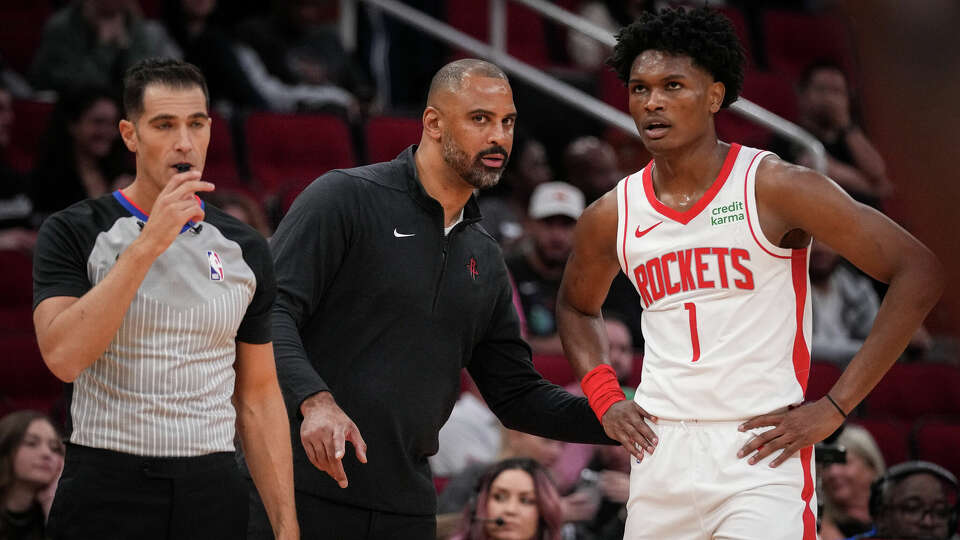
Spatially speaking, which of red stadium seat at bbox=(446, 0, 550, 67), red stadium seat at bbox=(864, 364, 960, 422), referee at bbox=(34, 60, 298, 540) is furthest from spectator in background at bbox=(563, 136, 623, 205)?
referee at bbox=(34, 60, 298, 540)

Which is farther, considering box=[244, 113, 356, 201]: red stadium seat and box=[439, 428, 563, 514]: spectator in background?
box=[244, 113, 356, 201]: red stadium seat

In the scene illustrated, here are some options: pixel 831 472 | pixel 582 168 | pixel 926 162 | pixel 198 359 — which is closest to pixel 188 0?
pixel 582 168

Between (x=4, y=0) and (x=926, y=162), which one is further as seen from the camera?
(x=4, y=0)

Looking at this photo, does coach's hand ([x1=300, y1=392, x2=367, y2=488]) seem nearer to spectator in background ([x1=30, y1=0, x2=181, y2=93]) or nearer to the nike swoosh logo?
the nike swoosh logo

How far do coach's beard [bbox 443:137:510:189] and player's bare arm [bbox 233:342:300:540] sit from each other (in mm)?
895

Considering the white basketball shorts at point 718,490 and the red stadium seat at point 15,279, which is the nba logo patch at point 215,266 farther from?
the red stadium seat at point 15,279

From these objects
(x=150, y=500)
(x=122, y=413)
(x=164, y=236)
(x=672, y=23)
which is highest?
(x=672, y=23)

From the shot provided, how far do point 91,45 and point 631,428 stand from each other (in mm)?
5932

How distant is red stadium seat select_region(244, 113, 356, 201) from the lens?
7.80 metres

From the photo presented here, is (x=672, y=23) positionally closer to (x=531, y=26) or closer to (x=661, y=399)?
(x=661, y=399)

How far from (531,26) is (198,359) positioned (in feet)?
27.6

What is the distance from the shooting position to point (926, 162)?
59 centimetres

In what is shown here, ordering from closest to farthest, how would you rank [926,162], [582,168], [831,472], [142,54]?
1. [926,162]
2. [831,472]
3. [142,54]
4. [582,168]

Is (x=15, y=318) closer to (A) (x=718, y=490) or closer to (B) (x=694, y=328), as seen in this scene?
(B) (x=694, y=328)
